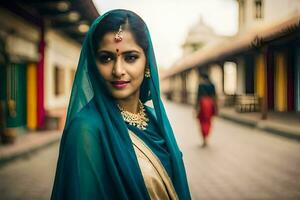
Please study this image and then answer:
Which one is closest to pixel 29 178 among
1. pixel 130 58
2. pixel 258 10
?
pixel 130 58

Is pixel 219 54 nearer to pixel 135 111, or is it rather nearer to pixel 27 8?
pixel 27 8

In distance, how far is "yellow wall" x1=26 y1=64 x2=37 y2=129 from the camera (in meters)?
12.3

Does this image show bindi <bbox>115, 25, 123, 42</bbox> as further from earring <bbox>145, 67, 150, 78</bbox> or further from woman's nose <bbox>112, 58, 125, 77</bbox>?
earring <bbox>145, 67, 150, 78</bbox>

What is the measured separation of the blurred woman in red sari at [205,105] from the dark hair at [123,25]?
826 cm

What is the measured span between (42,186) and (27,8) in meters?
6.52

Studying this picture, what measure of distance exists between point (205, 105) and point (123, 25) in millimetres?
8510

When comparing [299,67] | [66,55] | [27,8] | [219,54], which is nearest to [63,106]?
[66,55]

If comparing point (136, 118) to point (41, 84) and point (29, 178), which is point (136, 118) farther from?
point (41, 84)

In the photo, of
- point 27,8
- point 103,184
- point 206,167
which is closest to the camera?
point 103,184

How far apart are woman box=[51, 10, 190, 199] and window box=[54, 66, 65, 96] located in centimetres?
1350

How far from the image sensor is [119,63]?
1.48 metres

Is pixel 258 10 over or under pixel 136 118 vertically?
over

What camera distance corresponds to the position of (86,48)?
60.3 inches

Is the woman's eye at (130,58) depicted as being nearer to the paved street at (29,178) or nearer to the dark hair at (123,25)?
the dark hair at (123,25)
